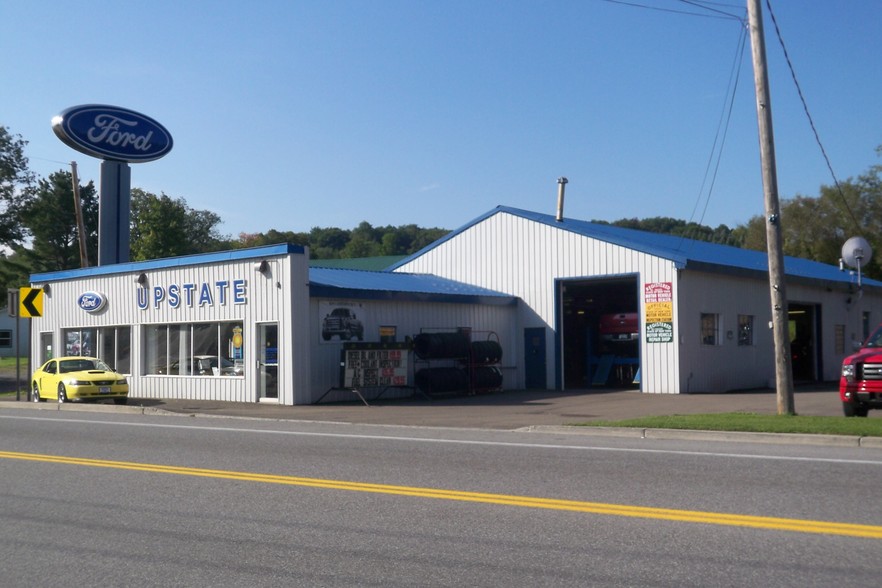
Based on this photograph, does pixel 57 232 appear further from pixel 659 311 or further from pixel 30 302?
pixel 659 311

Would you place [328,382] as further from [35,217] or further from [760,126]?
[35,217]

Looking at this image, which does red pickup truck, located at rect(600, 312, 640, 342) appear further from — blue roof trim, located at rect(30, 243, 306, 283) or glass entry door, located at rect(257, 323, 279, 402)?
glass entry door, located at rect(257, 323, 279, 402)

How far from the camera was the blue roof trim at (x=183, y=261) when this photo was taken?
24500 millimetres

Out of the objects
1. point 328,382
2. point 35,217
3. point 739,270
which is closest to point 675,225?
point 35,217

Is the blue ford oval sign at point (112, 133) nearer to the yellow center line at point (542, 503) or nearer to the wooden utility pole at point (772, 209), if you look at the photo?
the yellow center line at point (542, 503)

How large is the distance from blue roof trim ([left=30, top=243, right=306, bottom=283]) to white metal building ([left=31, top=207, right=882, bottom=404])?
2.4 inches

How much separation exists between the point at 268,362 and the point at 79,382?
5129 mm

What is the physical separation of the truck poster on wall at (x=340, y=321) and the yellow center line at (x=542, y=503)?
12.8 m

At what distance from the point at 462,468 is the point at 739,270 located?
2027 centimetres

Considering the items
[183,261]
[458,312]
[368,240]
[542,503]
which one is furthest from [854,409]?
[368,240]

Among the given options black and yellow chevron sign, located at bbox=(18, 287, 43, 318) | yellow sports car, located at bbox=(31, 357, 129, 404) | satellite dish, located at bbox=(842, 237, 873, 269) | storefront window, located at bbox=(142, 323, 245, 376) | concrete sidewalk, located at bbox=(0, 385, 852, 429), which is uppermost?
satellite dish, located at bbox=(842, 237, 873, 269)

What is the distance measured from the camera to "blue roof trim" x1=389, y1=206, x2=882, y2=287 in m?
27.6

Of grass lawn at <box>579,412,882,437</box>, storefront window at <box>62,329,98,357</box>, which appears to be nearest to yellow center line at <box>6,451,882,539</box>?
grass lawn at <box>579,412,882,437</box>

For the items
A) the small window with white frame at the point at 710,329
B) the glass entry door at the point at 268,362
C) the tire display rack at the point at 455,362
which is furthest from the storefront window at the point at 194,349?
the small window with white frame at the point at 710,329
